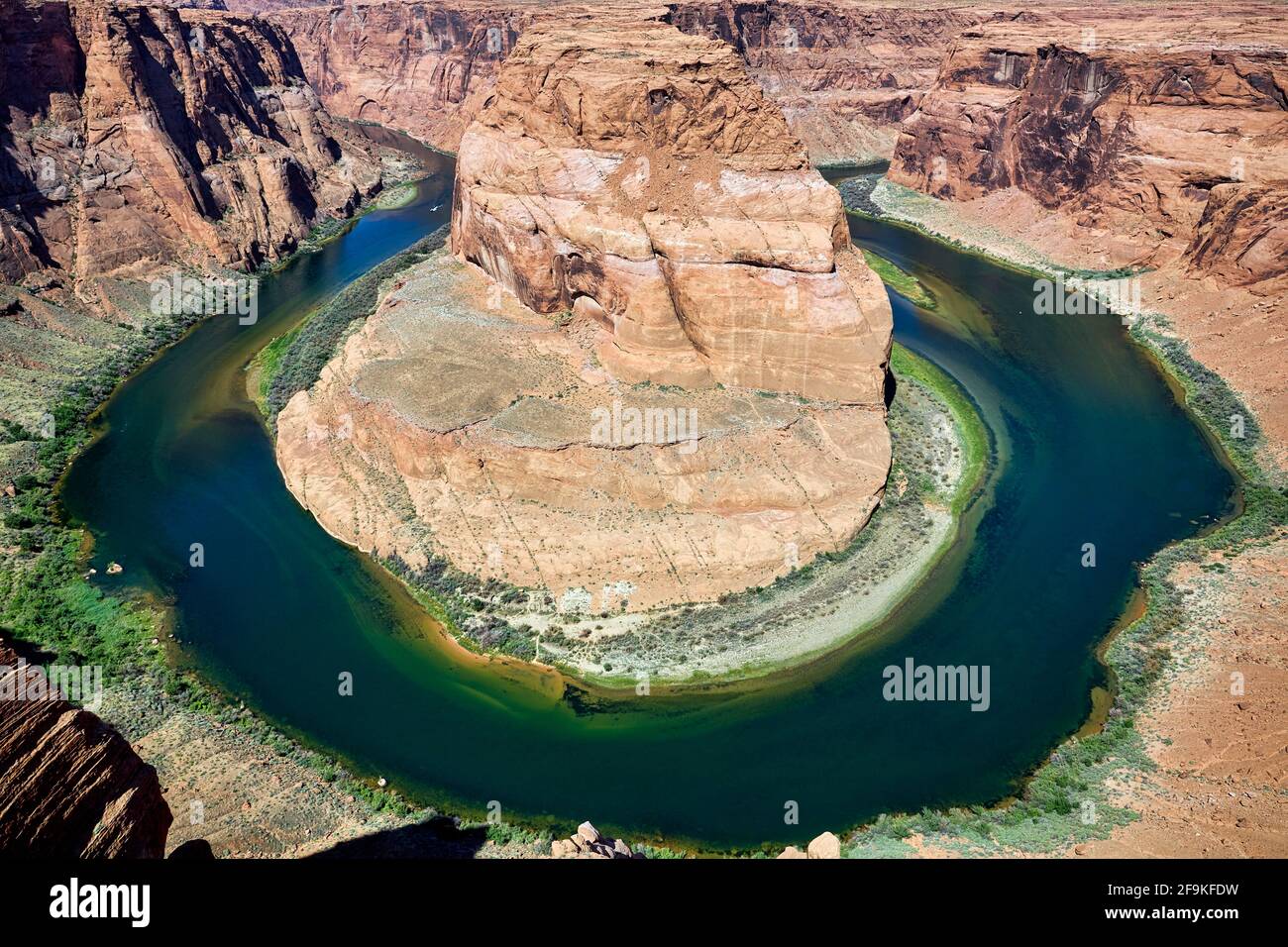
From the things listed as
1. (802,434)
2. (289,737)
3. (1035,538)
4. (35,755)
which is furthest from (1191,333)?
(35,755)

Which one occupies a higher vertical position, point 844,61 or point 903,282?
point 844,61

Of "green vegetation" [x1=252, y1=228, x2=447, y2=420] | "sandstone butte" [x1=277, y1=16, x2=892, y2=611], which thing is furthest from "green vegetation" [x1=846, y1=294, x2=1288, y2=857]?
"green vegetation" [x1=252, y1=228, x2=447, y2=420]

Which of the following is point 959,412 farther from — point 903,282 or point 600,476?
point 600,476

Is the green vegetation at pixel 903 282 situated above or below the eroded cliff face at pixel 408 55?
below

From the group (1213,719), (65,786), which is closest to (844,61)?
(1213,719)

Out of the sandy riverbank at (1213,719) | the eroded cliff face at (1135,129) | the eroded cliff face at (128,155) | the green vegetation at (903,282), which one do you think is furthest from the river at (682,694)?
the eroded cliff face at (1135,129)

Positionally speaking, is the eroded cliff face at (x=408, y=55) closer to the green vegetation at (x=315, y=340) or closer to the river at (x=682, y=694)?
the green vegetation at (x=315, y=340)

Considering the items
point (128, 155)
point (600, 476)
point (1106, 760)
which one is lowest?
point (1106, 760)
